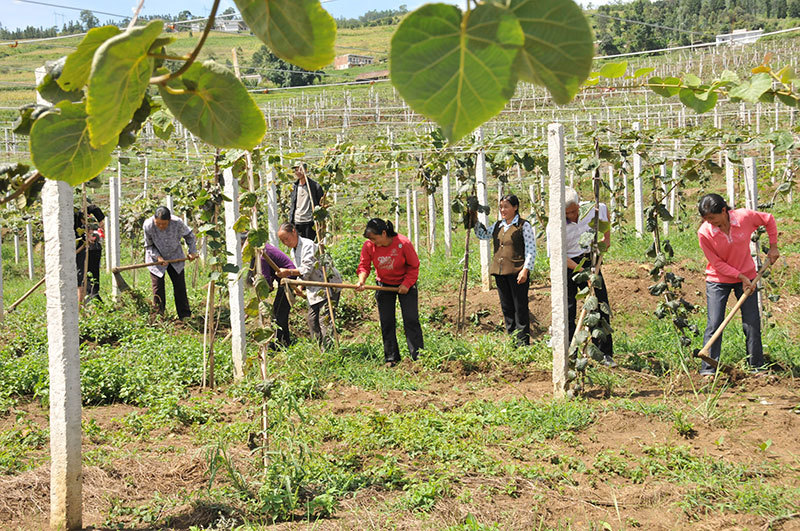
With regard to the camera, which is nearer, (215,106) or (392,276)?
(215,106)

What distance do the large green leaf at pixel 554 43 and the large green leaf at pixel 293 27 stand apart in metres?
0.29

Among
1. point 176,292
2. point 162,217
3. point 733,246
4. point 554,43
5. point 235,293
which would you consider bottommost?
point 176,292

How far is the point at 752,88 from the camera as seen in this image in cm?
214

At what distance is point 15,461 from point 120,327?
4045 millimetres

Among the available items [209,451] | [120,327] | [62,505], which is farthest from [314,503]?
[120,327]

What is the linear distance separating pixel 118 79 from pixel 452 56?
35 centimetres

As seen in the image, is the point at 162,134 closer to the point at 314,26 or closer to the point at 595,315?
the point at 314,26

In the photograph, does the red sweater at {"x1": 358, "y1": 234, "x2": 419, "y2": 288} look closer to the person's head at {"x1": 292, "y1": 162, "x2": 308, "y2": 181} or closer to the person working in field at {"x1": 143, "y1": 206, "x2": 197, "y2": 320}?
the person's head at {"x1": 292, "y1": 162, "x2": 308, "y2": 181}

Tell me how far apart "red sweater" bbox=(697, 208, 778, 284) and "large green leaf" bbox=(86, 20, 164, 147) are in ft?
18.2

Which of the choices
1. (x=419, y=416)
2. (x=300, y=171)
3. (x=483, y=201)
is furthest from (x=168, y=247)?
(x=419, y=416)

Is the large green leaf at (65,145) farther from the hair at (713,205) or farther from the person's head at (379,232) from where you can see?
the person's head at (379,232)

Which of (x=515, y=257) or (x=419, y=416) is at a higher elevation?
(x=515, y=257)

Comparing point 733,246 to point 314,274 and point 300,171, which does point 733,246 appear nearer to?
point 314,274

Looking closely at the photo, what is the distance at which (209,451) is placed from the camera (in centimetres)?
380
